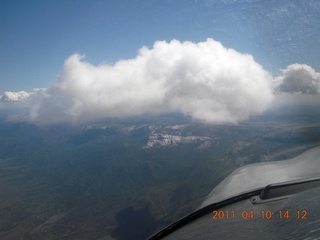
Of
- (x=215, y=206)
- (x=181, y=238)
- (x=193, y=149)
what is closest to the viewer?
(x=181, y=238)

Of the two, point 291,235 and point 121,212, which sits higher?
point 291,235

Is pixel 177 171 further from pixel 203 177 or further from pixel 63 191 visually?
pixel 63 191

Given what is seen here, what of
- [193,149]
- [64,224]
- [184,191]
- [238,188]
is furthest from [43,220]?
[238,188]
